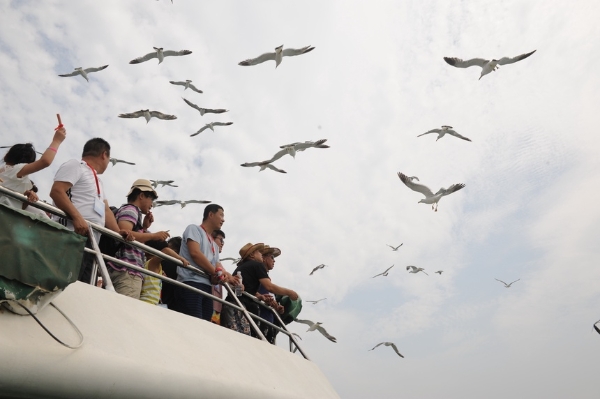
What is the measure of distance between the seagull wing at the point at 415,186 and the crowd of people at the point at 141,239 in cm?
685

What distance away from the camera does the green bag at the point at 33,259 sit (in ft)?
8.45

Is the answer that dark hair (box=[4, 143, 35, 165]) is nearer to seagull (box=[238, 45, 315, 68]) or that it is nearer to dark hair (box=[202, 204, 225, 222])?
dark hair (box=[202, 204, 225, 222])

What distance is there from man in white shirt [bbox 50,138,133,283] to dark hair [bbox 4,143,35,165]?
0.56 m

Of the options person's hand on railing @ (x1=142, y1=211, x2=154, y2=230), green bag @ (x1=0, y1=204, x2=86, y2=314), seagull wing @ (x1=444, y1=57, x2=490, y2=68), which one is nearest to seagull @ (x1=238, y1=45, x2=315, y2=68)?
seagull wing @ (x1=444, y1=57, x2=490, y2=68)

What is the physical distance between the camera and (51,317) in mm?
2840

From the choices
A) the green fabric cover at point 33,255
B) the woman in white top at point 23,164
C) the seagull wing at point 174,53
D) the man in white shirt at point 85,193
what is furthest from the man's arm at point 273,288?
the seagull wing at point 174,53

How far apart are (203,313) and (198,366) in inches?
75.7

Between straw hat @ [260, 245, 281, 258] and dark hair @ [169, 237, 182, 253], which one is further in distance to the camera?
straw hat @ [260, 245, 281, 258]

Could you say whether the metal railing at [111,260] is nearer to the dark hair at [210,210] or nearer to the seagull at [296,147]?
the dark hair at [210,210]

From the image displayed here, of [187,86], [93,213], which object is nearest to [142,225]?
[93,213]

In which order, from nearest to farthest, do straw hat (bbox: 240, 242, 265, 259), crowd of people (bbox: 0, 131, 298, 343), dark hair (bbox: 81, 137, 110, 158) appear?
crowd of people (bbox: 0, 131, 298, 343), dark hair (bbox: 81, 137, 110, 158), straw hat (bbox: 240, 242, 265, 259)

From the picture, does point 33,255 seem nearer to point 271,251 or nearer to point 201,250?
point 201,250

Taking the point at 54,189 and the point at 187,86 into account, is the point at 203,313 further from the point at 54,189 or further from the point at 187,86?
the point at 187,86

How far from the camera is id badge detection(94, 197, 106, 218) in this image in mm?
4578
